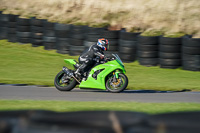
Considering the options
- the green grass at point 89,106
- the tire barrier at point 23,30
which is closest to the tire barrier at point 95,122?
the green grass at point 89,106

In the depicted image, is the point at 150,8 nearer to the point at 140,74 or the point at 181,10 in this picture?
the point at 181,10

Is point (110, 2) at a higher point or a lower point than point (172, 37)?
higher

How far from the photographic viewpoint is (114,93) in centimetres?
923

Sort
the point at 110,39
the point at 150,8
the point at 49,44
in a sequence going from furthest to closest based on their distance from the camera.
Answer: the point at 150,8
the point at 49,44
the point at 110,39

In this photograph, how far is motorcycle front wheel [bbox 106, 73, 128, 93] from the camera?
9.18m

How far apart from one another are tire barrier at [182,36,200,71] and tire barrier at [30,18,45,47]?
7015mm

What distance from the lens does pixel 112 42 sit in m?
14.1

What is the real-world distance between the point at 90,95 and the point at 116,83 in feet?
2.69

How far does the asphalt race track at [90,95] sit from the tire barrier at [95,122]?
5.17 metres

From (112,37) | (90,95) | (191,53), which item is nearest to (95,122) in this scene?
(90,95)

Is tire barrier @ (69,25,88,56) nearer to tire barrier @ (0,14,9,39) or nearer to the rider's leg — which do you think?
tire barrier @ (0,14,9,39)

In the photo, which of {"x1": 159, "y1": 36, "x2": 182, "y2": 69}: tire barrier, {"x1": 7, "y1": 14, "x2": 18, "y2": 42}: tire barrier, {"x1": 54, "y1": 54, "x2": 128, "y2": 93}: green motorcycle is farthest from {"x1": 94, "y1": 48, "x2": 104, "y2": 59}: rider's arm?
{"x1": 7, "y1": 14, "x2": 18, "y2": 42}: tire barrier

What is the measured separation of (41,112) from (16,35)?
14.5 m

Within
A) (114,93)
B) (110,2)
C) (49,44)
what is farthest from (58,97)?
(110,2)
